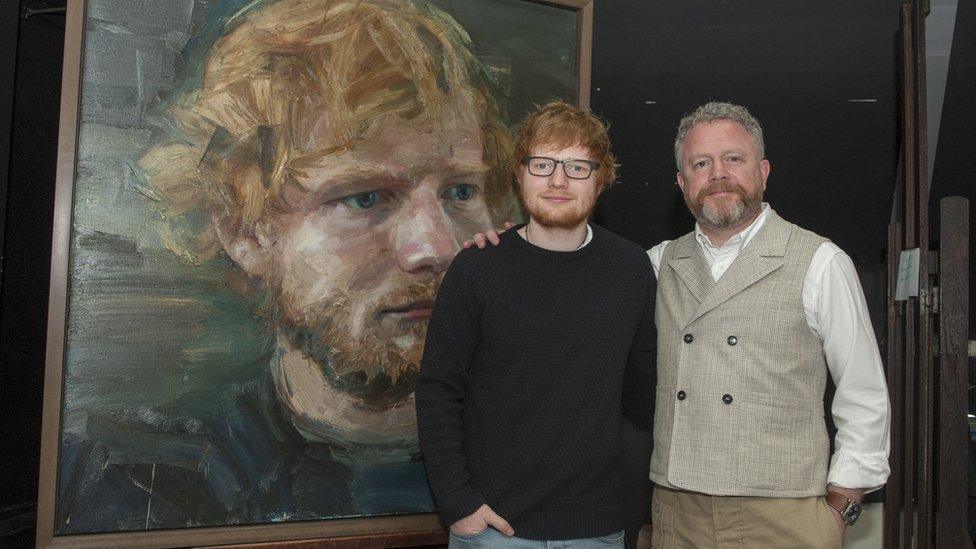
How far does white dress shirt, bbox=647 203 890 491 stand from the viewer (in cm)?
169

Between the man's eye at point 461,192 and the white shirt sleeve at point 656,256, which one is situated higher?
the man's eye at point 461,192

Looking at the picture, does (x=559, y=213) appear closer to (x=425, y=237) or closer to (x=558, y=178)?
(x=558, y=178)

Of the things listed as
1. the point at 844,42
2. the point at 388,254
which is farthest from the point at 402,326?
the point at 844,42

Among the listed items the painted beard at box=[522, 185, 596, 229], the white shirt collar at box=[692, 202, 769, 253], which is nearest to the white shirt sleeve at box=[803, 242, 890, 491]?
the white shirt collar at box=[692, 202, 769, 253]

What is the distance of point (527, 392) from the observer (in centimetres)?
170

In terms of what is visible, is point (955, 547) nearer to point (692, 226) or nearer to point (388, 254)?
point (692, 226)

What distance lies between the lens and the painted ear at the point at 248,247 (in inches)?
78.4

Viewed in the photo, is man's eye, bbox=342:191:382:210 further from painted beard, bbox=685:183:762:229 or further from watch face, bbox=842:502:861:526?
watch face, bbox=842:502:861:526

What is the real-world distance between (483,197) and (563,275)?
0.60m

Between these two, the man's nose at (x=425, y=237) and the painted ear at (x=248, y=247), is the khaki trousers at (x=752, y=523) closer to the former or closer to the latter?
the man's nose at (x=425, y=237)

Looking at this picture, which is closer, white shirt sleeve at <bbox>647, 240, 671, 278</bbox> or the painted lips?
white shirt sleeve at <bbox>647, 240, 671, 278</bbox>

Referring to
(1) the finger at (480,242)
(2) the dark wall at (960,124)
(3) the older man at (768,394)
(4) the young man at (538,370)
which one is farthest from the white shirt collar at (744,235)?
(2) the dark wall at (960,124)

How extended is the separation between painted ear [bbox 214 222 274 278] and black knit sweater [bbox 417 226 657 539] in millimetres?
541

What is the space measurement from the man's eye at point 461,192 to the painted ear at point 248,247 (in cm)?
51
